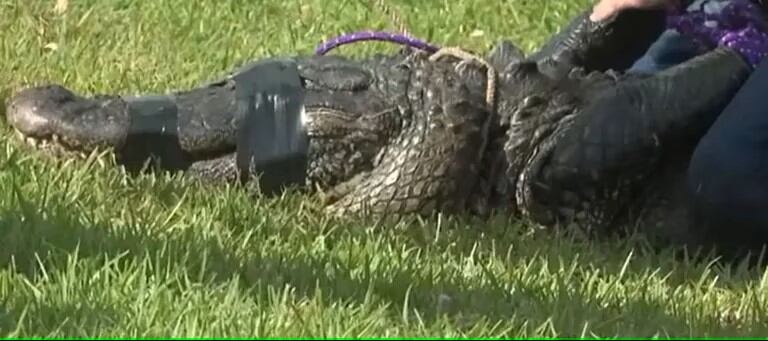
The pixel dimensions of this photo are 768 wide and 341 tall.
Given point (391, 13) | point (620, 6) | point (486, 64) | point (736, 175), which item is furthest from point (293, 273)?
point (391, 13)

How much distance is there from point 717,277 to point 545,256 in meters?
0.29

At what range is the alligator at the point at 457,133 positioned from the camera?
10.0 ft

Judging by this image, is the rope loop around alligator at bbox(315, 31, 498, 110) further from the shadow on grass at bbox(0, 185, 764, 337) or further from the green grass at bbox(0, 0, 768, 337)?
the shadow on grass at bbox(0, 185, 764, 337)

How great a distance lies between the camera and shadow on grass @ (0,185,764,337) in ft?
7.63

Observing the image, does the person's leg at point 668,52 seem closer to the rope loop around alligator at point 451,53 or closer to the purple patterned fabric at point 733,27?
the purple patterned fabric at point 733,27

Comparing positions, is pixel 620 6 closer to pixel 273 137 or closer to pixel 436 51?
pixel 436 51

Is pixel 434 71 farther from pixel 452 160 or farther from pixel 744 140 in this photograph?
pixel 744 140

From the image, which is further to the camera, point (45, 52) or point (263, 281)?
point (45, 52)

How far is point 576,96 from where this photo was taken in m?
3.14

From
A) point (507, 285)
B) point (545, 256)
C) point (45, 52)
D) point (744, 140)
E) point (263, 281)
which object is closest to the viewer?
point (263, 281)

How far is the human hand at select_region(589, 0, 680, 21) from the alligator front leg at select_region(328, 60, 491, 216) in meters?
0.38

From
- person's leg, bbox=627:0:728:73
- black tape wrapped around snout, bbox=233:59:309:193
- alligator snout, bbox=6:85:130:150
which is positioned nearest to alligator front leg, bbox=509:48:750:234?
person's leg, bbox=627:0:728:73

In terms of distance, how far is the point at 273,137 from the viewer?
308 cm

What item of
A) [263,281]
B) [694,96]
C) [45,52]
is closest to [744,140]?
[694,96]
